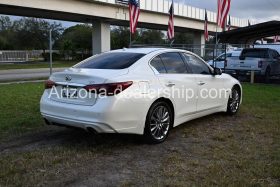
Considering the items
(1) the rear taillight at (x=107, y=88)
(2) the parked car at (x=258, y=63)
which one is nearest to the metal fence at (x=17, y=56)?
(2) the parked car at (x=258, y=63)

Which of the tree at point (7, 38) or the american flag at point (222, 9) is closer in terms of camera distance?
the american flag at point (222, 9)

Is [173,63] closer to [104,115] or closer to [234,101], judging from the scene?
[104,115]

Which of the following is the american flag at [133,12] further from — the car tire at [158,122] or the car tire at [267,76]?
the car tire at [158,122]

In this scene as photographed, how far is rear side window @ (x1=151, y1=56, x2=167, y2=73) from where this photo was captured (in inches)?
258

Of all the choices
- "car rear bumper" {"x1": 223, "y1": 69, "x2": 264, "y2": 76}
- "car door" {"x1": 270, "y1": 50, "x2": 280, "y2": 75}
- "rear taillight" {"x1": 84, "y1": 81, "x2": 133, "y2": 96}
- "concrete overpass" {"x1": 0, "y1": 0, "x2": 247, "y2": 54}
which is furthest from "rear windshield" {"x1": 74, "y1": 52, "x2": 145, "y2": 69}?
"concrete overpass" {"x1": 0, "y1": 0, "x2": 247, "y2": 54}

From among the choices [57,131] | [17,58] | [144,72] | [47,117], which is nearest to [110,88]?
[144,72]

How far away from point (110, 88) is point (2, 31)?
81772 millimetres

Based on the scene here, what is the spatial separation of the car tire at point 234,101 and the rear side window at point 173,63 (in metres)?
1.97

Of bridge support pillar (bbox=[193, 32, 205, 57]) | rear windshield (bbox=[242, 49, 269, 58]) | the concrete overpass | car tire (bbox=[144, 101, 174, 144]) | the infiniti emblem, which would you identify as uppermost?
the concrete overpass

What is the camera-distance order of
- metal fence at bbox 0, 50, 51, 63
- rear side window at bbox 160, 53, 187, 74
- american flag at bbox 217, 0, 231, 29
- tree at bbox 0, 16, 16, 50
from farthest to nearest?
tree at bbox 0, 16, 16, 50 → metal fence at bbox 0, 50, 51, 63 → american flag at bbox 217, 0, 231, 29 → rear side window at bbox 160, 53, 187, 74

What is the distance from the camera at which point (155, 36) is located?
8712cm

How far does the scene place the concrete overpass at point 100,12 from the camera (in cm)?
3157

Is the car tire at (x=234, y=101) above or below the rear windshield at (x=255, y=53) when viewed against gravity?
below

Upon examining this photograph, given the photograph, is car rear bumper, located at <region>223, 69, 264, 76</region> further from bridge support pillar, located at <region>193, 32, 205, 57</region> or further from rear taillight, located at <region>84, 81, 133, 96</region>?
rear taillight, located at <region>84, 81, 133, 96</region>
